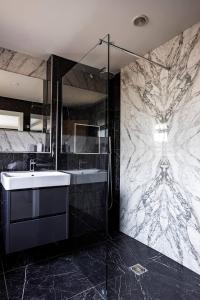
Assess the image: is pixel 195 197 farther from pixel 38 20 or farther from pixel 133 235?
pixel 38 20

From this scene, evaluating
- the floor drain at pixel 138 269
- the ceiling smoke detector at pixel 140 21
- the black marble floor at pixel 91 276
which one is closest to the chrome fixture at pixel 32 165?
the black marble floor at pixel 91 276

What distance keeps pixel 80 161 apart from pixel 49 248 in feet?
3.35

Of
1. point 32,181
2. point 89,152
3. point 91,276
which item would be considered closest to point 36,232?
point 32,181

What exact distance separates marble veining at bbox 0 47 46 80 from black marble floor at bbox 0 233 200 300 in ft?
6.84

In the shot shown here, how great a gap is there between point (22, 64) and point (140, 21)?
1.46 meters

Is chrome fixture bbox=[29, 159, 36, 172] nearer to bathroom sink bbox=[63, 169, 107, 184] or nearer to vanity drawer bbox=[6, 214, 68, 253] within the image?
bathroom sink bbox=[63, 169, 107, 184]

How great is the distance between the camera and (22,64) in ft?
8.12

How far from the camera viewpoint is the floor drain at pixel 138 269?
194 centimetres

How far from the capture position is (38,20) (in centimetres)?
193

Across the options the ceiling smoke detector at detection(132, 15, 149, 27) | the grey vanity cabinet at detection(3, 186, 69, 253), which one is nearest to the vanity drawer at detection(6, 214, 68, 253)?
the grey vanity cabinet at detection(3, 186, 69, 253)

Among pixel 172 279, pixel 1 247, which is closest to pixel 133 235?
pixel 172 279

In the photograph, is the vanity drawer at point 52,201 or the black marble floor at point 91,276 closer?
the black marble floor at point 91,276

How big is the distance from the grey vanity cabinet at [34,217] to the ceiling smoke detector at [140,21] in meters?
1.81

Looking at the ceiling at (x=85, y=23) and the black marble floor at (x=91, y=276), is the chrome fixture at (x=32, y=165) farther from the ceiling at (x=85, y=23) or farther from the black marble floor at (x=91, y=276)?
the ceiling at (x=85, y=23)
